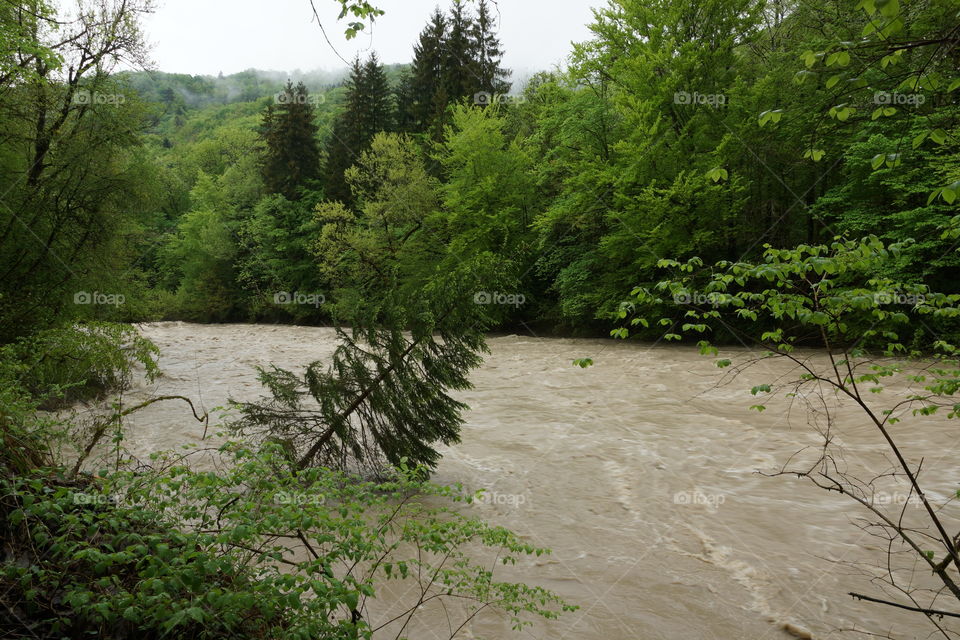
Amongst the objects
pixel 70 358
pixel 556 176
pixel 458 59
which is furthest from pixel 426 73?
pixel 70 358

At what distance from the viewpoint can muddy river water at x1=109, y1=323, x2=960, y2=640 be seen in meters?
4.29

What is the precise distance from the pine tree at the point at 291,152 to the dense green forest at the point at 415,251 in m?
0.19

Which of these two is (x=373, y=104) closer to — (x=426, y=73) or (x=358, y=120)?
(x=358, y=120)

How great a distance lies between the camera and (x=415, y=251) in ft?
84.6

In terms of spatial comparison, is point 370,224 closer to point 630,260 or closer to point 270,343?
point 270,343

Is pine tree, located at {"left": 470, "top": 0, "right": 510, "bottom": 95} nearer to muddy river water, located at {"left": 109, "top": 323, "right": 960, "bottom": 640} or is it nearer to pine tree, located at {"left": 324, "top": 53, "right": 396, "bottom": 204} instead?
pine tree, located at {"left": 324, "top": 53, "right": 396, "bottom": 204}

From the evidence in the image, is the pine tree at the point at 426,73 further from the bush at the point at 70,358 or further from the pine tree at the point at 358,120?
the bush at the point at 70,358

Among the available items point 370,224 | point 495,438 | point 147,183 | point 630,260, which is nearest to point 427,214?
point 370,224

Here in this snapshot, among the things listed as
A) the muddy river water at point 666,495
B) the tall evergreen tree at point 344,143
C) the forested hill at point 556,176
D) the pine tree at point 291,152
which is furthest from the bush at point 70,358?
the pine tree at point 291,152

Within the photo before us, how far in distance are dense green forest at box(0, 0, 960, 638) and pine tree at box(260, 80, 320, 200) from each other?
7.6 inches

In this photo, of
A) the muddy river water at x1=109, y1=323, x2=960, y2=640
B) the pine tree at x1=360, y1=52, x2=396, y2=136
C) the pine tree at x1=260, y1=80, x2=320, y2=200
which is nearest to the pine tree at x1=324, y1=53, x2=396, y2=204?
the pine tree at x1=360, y1=52, x2=396, y2=136

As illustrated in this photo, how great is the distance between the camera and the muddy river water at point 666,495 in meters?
4.29

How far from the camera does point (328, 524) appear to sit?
253 centimetres

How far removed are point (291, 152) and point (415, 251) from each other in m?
15.9
